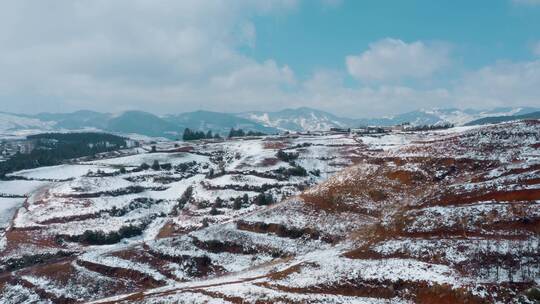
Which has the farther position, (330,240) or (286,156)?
(286,156)

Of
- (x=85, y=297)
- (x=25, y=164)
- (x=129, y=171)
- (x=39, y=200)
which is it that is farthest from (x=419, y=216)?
(x=25, y=164)

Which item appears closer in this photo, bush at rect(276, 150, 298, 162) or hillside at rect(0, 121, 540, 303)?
hillside at rect(0, 121, 540, 303)

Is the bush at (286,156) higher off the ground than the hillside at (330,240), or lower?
higher

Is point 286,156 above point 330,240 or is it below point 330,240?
above

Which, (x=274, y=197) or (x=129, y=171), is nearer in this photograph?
(x=274, y=197)

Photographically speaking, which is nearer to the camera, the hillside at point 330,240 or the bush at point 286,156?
the hillside at point 330,240

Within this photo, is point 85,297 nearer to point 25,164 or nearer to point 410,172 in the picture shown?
point 410,172

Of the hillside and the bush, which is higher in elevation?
the bush

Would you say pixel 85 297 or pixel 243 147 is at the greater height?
pixel 243 147
